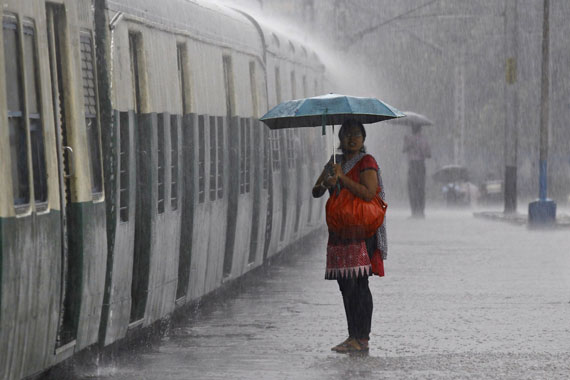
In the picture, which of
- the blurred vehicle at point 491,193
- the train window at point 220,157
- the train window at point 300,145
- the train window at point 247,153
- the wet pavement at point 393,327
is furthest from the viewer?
the blurred vehicle at point 491,193

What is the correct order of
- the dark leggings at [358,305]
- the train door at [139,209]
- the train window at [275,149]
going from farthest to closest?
the train window at [275,149]
the dark leggings at [358,305]
the train door at [139,209]

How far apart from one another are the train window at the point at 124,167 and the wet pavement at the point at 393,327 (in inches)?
40.6

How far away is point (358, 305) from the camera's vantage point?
10484 mm

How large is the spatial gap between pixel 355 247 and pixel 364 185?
1.42 ft

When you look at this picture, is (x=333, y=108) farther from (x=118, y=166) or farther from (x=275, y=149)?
(x=275, y=149)

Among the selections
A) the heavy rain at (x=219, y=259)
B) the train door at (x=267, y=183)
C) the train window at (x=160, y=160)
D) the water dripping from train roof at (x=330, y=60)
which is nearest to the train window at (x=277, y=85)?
the heavy rain at (x=219, y=259)

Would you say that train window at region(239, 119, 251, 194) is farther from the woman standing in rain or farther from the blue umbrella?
the woman standing in rain

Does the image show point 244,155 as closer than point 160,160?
No

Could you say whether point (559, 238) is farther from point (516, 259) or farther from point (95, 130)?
point (95, 130)

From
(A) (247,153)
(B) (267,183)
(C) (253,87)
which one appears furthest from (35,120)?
(B) (267,183)

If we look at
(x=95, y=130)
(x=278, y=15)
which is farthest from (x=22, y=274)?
(x=278, y=15)

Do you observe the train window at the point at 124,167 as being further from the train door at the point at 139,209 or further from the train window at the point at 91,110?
the train window at the point at 91,110

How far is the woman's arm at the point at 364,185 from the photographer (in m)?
10.1

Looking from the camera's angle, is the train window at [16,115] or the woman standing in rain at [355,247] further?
the woman standing in rain at [355,247]
